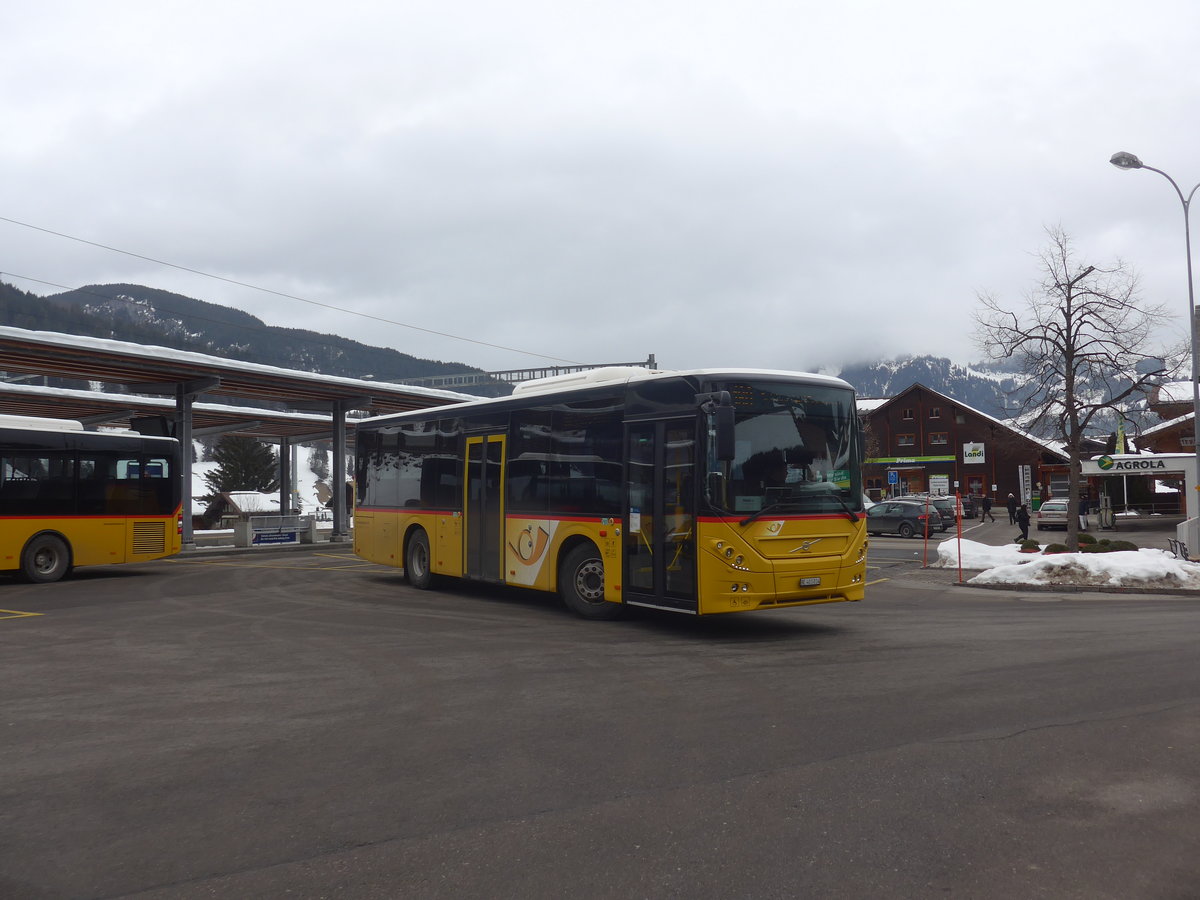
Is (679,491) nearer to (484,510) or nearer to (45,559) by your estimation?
(484,510)

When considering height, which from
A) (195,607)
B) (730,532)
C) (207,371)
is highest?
(207,371)

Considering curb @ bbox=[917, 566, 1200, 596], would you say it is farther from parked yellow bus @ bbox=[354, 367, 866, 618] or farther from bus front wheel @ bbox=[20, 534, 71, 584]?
bus front wheel @ bbox=[20, 534, 71, 584]

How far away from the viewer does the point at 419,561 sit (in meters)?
16.8

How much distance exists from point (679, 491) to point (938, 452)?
256 feet

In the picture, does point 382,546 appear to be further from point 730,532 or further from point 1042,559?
point 1042,559

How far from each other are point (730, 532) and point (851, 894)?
6.76 meters

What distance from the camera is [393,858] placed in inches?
167

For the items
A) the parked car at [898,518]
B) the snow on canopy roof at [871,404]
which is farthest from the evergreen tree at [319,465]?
the parked car at [898,518]

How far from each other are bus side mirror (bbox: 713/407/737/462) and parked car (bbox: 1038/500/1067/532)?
3718 cm

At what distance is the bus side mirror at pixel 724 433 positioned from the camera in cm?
1005

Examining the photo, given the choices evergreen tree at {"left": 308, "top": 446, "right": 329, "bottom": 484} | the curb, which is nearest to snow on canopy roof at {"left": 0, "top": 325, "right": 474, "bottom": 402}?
the curb

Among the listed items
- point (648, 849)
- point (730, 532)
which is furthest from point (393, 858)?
point (730, 532)

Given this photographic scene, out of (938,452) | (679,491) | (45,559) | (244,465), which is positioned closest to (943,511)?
(679,491)

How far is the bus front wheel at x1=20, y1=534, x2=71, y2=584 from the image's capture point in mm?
18453
